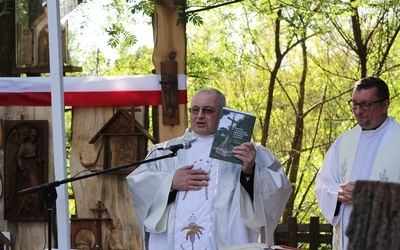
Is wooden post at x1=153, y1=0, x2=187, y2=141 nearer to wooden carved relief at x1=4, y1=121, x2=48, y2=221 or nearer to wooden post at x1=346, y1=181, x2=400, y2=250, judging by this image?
wooden carved relief at x1=4, y1=121, x2=48, y2=221

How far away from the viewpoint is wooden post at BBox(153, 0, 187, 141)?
7.25 m

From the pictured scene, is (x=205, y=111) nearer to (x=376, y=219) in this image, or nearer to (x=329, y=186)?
(x=329, y=186)

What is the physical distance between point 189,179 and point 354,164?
1.06m

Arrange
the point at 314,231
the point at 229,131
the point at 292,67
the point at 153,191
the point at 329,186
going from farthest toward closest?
the point at 292,67 → the point at 314,231 → the point at 153,191 → the point at 329,186 → the point at 229,131

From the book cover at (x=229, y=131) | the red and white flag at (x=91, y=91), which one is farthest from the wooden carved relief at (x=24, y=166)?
the book cover at (x=229, y=131)

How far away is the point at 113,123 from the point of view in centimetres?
762

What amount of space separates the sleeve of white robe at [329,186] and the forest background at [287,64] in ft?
23.9

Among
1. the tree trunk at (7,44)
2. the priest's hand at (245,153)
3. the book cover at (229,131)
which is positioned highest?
the tree trunk at (7,44)

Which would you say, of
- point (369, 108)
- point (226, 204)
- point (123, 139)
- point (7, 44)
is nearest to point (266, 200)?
point (226, 204)

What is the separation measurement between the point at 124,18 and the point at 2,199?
712 cm

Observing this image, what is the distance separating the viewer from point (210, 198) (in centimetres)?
573

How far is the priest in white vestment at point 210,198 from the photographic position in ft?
18.5

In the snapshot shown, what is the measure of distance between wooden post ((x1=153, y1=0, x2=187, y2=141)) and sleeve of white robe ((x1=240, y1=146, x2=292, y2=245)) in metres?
1.67

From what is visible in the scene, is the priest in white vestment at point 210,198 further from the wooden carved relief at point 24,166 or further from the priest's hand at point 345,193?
the wooden carved relief at point 24,166
